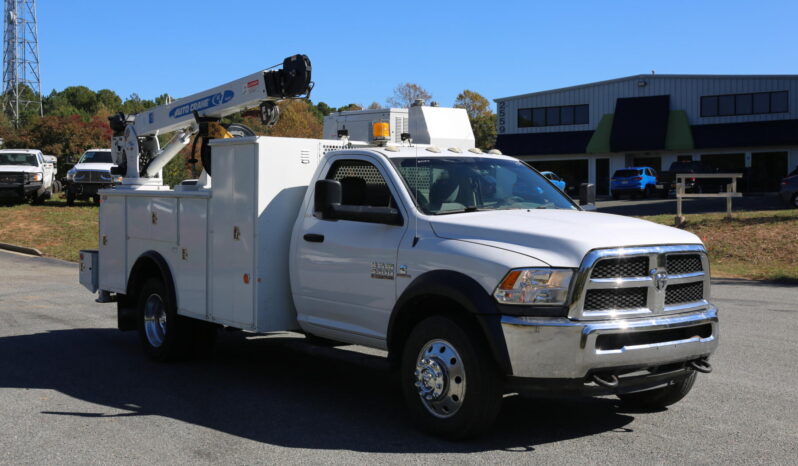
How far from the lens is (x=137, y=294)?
370 inches

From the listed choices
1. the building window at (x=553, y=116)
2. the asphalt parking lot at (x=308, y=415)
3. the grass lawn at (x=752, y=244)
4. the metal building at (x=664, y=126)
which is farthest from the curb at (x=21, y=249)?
the building window at (x=553, y=116)

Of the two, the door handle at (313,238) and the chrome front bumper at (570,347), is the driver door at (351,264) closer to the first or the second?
the door handle at (313,238)

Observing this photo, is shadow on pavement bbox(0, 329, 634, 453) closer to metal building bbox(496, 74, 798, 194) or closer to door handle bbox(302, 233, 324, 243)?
door handle bbox(302, 233, 324, 243)

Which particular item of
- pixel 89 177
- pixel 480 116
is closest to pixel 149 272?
pixel 89 177

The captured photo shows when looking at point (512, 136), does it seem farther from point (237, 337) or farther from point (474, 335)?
point (474, 335)

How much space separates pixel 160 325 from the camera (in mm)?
8992

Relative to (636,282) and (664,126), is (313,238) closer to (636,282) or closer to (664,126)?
(636,282)

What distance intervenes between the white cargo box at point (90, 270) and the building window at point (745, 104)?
1759 inches

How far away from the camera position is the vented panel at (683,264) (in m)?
5.74

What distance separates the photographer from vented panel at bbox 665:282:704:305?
5.74 metres

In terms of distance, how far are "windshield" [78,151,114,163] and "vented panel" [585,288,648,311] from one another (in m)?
26.9

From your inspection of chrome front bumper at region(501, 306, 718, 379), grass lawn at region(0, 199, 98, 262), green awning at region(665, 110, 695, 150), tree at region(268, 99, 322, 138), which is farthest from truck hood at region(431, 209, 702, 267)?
tree at region(268, 99, 322, 138)

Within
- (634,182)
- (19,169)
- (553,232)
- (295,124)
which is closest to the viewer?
(553,232)

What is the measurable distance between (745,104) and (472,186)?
46281mm
